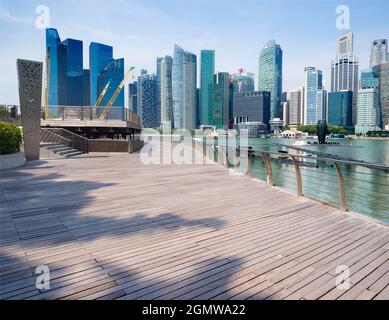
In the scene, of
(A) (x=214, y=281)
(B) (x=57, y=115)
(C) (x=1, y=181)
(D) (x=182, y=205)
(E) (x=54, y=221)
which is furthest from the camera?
(B) (x=57, y=115)

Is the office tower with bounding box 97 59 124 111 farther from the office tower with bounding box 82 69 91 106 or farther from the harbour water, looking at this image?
the harbour water

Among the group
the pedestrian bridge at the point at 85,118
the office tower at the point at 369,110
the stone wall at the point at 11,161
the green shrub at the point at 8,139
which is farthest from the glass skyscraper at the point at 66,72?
the office tower at the point at 369,110

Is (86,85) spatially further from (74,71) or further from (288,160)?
(288,160)

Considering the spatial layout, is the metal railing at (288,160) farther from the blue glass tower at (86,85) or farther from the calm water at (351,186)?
the blue glass tower at (86,85)

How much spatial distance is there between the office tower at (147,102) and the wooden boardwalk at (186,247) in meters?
161

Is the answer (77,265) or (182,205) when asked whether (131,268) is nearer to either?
(77,265)

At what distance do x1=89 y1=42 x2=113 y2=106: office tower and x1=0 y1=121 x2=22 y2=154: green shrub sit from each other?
16932 centimetres

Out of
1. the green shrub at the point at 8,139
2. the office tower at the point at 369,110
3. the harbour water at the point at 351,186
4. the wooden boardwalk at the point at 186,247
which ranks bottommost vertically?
the harbour water at the point at 351,186

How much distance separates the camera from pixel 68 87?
6422 inches

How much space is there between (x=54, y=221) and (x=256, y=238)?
3363mm

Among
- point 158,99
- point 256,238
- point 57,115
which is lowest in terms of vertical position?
point 256,238

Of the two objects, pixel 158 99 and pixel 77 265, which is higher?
pixel 158 99

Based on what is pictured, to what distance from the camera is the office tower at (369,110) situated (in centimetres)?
19338
